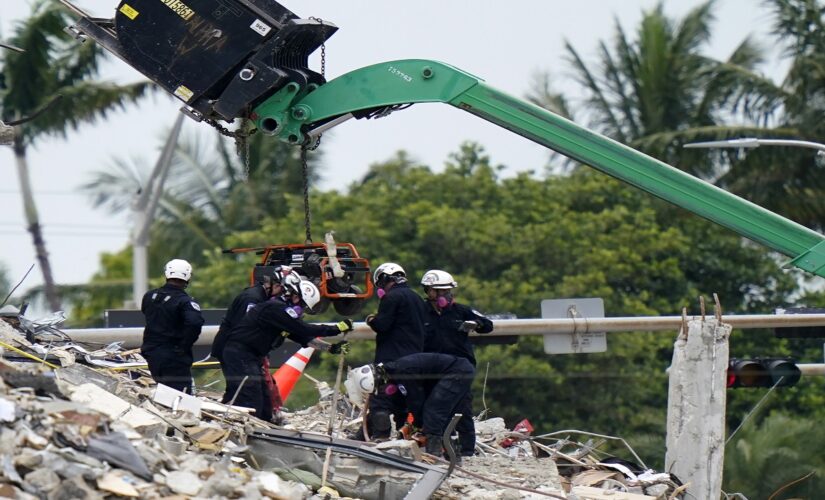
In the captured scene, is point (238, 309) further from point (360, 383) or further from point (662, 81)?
point (662, 81)

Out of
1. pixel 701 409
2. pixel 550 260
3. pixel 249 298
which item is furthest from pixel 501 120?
pixel 550 260

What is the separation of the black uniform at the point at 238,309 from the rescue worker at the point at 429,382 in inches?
43.5

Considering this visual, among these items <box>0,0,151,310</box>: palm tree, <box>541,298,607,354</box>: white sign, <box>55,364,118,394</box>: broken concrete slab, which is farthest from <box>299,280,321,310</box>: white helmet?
<box>0,0,151,310</box>: palm tree

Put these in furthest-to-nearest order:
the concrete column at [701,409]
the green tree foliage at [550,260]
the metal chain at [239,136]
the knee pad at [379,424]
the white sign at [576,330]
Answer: the green tree foliage at [550,260] < the white sign at [576,330] < the concrete column at [701,409] < the knee pad at [379,424] < the metal chain at [239,136]

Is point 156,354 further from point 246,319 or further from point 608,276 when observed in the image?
point 608,276

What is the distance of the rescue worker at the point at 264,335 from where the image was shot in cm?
1625

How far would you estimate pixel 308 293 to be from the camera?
16297mm

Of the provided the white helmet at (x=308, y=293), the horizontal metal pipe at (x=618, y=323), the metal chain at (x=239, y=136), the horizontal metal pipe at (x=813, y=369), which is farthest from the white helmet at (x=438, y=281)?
the horizontal metal pipe at (x=813, y=369)

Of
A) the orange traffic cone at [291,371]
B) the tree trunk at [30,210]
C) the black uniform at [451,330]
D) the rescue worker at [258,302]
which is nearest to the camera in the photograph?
the rescue worker at [258,302]

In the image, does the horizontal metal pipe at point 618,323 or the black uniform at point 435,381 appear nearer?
the black uniform at point 435,381

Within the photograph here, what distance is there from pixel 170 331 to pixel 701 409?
16.3 ft

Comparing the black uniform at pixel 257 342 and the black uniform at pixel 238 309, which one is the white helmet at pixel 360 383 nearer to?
the black uniform at pixel 257 342

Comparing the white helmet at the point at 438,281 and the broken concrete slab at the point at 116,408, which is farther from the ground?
the white helmet at the point at 438,281

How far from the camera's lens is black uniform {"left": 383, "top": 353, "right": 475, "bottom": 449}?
16.3 metres
